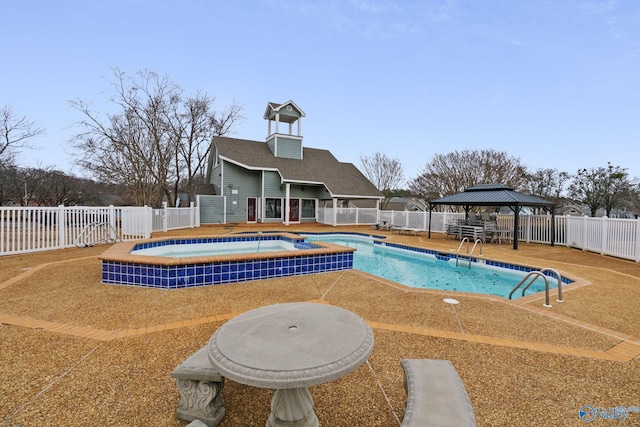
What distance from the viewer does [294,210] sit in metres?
21.9

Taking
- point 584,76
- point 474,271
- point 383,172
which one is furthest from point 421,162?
point 474,271

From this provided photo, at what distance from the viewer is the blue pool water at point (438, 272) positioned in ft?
23.4

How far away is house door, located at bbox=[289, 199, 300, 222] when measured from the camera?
21.8 m

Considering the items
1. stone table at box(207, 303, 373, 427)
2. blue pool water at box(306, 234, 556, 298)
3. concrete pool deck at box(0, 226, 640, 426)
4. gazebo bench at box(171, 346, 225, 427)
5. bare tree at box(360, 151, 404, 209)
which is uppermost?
bare tree at box(360, 151, 404, 209)

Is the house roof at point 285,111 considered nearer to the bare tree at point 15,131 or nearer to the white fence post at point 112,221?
the white fence post at point 112,221

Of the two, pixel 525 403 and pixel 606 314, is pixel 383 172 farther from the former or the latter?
Answer: pixel 525 403

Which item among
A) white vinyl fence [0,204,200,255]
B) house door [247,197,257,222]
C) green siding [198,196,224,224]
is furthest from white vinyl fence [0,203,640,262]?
house door [247,197,257,222]

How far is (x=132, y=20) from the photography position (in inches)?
446

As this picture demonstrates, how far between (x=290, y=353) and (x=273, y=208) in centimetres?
2008

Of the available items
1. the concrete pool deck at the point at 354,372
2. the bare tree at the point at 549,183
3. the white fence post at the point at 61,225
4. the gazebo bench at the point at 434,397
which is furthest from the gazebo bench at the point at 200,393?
the bare tree at the point at 549,183

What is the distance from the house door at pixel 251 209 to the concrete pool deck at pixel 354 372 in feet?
49.3

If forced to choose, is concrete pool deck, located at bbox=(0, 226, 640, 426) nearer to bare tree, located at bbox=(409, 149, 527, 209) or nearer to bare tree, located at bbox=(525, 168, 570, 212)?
bare tree, located at bbox=(409, 149, 527, 209)

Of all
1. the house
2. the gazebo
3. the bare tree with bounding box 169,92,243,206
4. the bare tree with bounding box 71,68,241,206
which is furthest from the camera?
the bare tree with bounding box 169,92,243,206

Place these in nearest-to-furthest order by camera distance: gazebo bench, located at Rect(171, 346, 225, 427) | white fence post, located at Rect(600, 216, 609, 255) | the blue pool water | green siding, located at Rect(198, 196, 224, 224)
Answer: gazebo bench, located at Rect(171, 346, 225, 427) → the blue pool water → white fence post, located at Rect(600, 216, 609, 255) → green siding, located at Rect(198, 196, 224, 224)
